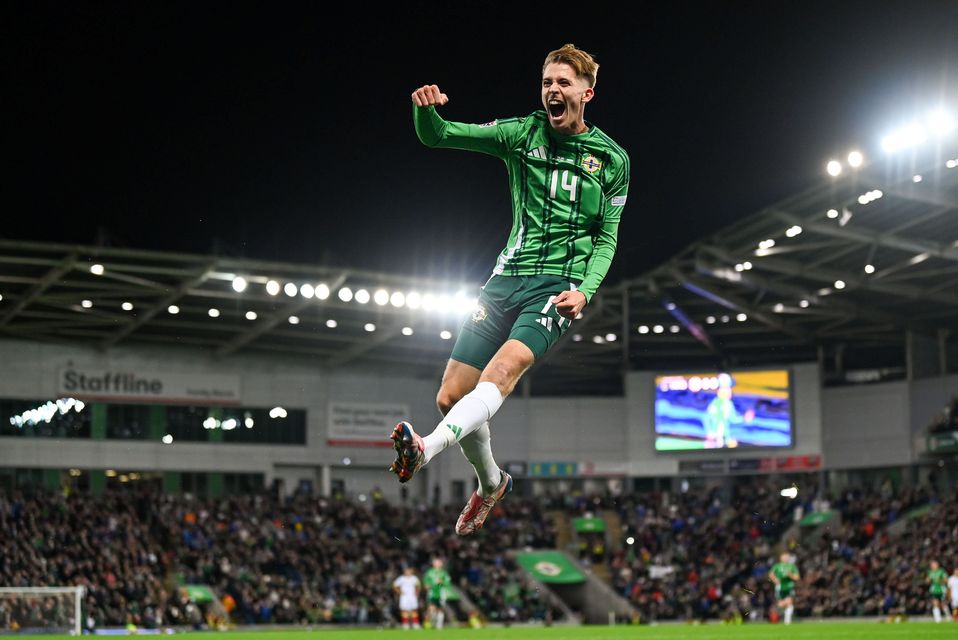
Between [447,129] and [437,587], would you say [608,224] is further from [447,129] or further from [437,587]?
[437,587]

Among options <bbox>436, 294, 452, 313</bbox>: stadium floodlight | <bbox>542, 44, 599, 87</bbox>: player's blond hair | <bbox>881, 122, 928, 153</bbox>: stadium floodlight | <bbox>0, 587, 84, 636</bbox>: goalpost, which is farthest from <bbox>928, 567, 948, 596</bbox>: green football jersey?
<bbox>542, 44, 599, 87</bbox>: player's blond hair

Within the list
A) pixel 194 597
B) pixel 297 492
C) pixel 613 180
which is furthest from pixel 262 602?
pixel 613 180

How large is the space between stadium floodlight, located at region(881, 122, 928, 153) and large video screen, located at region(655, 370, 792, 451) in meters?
22.7

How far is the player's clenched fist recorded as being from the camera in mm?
7297

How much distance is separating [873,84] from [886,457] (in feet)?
Result: 90.2

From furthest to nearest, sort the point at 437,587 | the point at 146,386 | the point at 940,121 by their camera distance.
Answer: the point at 146,386, the point at 437,587, the point at 940,121

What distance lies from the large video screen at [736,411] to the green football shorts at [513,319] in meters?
48.4

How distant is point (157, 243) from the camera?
135 feet

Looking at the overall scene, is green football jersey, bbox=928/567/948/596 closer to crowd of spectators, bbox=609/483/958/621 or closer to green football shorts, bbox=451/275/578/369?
crowd of spectators, bbox=609/483/958/621

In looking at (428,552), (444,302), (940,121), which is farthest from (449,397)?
(428,552)

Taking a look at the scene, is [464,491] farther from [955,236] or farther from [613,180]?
[613,180]

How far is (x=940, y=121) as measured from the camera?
32031mm

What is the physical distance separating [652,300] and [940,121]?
2047 centimetres

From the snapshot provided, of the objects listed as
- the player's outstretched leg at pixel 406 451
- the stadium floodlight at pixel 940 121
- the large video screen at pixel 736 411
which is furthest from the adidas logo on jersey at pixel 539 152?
the large video screen at pixel 736 411
